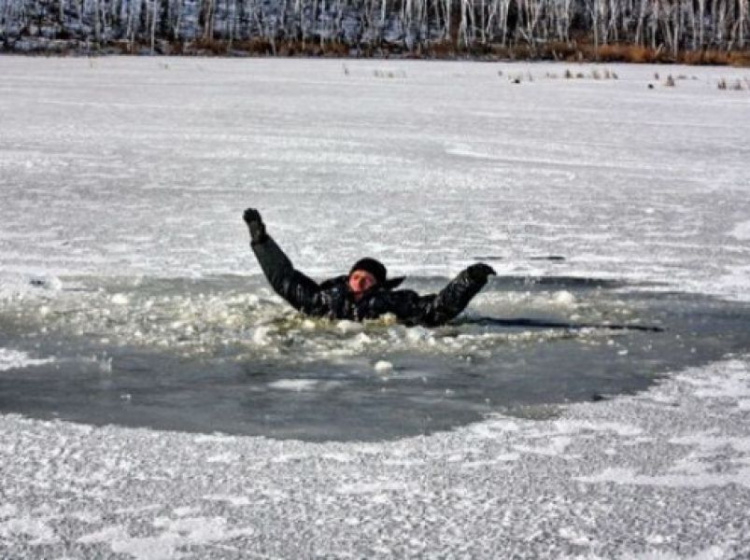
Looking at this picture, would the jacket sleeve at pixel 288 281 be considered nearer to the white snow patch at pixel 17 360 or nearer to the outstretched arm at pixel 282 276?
the outstretched arm at pixel 282 276

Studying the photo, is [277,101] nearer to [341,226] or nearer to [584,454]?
[341,226]

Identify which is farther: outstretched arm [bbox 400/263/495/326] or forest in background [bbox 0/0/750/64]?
forest in background [bbox 0/0/750/64]

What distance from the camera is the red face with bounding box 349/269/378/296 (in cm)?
687

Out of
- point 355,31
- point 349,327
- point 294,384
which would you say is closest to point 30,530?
point 294,384

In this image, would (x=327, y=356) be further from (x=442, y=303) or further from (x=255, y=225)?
(x=255, y=225)

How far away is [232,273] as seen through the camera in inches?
336

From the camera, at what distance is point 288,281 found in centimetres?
700

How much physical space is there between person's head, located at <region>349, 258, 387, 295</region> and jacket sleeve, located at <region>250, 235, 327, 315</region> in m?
0.18

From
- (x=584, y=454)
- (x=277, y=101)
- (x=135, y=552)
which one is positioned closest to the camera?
(x=135, y=552)

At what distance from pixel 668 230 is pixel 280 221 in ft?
9.25

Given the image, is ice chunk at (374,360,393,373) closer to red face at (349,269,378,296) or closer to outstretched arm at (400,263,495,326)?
outstretched arm at (400,263,495,326)

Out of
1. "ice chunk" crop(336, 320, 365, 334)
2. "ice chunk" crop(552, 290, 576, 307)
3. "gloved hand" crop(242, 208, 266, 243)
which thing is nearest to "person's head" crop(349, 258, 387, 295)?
"ice chunk" crop(336, 320, 365, 334)

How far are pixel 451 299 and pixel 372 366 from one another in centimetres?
83

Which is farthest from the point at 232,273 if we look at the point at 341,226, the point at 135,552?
the point at 135,552
